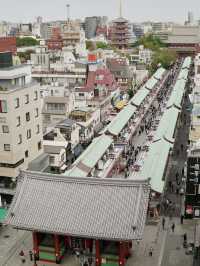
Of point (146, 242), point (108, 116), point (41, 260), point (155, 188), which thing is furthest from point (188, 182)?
point (108, 116)

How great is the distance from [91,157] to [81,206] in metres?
16.8

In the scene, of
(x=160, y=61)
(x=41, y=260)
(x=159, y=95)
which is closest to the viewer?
(x=41, y=260)

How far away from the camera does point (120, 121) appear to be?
61.3 m

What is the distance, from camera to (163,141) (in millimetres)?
50969

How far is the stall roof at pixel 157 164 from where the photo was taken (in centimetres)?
3913

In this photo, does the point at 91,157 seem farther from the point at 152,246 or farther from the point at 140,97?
the point at 140,97

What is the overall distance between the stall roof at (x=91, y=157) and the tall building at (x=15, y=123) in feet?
17.2

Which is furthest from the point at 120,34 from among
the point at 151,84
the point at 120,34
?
the point at 151,84

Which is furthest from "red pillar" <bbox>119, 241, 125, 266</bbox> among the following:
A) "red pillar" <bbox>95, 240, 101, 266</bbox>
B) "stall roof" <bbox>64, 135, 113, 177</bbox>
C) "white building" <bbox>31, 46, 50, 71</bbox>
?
"white building" <bbox>31, 46, 50, 71</bbox>

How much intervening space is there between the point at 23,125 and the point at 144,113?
34233 mm

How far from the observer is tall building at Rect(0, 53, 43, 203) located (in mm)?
39781

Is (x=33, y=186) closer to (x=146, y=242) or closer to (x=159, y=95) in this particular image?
(x=146, y=242)

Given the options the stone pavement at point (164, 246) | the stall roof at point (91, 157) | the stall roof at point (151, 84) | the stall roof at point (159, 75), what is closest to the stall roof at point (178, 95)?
the stall roof at point (151, 84)

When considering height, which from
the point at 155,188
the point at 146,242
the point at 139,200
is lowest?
the point at 146,242
